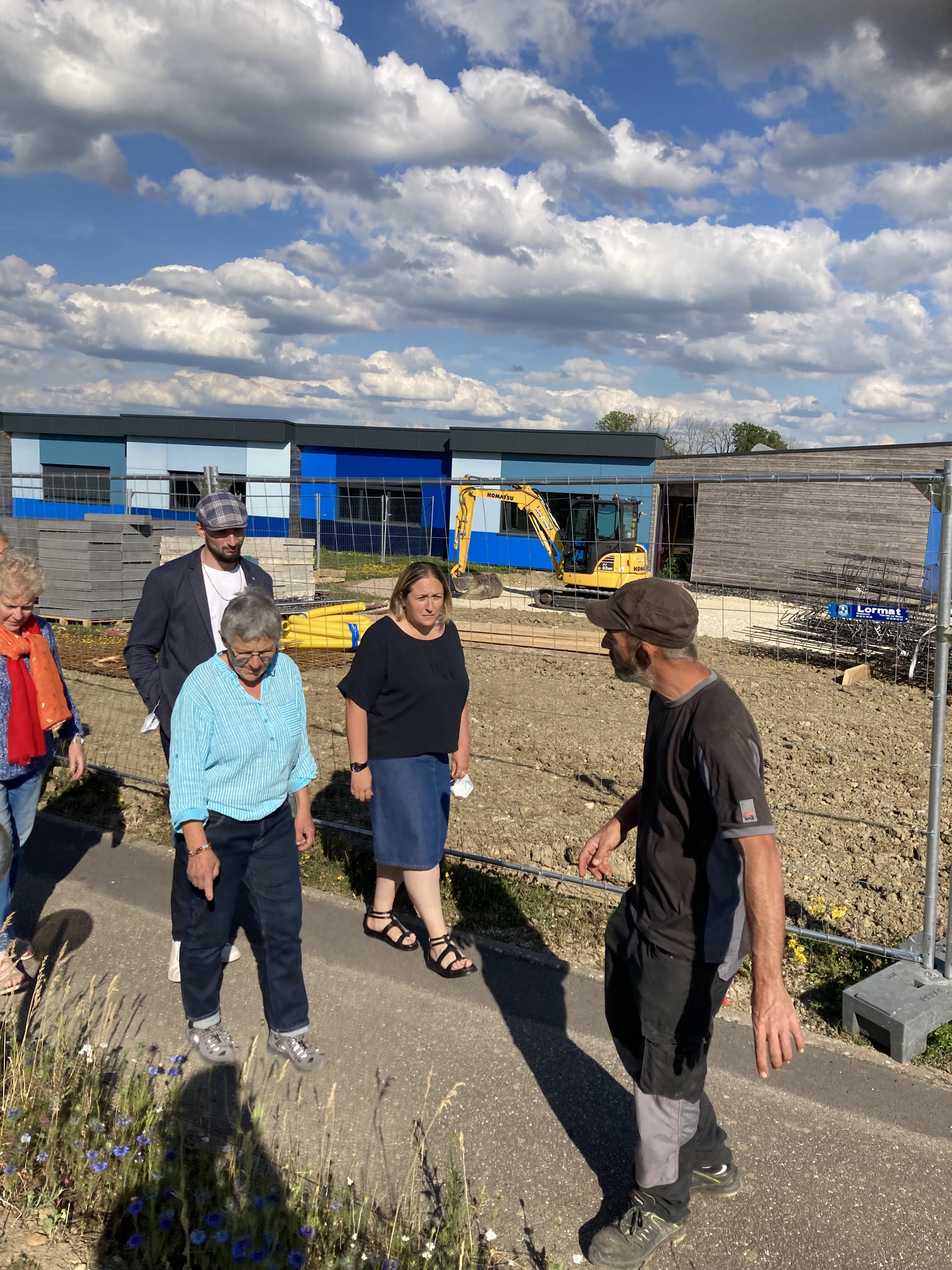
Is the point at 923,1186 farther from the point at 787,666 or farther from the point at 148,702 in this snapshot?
the point at 787,666

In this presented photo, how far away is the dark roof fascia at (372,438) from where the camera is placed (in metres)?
31.6

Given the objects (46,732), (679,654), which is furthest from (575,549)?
(679,654)

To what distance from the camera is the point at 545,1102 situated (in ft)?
10.7

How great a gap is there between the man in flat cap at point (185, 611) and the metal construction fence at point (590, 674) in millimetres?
1543

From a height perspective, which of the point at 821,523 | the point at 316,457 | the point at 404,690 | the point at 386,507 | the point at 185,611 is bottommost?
the point at 404,690

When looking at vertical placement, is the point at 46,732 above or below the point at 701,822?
below

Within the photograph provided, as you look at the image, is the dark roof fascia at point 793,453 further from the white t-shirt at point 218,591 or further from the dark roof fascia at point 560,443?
the white t-shirt at point 218,591

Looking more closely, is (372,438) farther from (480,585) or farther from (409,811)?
(409,811)

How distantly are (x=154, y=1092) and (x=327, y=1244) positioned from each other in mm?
1048

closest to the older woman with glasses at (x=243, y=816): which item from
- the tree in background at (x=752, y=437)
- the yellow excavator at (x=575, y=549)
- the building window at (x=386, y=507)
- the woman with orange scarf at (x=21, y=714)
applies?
the woman with orange scarf at (x=21, y=714)

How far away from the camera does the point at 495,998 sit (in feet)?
13.0

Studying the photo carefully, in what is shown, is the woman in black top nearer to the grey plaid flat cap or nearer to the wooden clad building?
the grey plaid flat cap

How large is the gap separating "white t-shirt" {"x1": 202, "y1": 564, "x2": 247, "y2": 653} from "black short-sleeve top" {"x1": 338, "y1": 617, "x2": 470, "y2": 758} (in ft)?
1.97

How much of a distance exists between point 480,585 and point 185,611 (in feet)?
56.0
